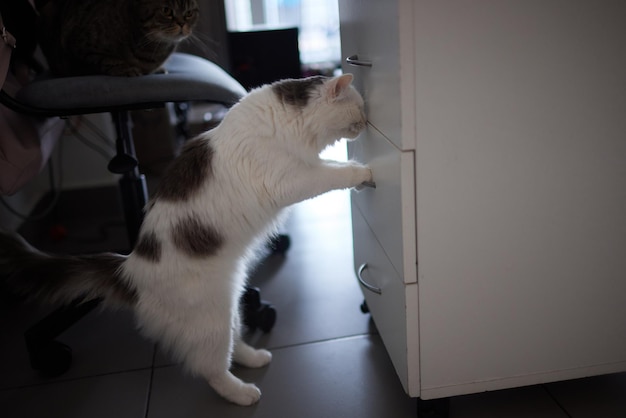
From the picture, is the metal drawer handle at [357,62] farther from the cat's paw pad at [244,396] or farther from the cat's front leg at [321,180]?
the cat's paw pad at [244,396]

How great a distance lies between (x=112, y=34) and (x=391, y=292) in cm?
103

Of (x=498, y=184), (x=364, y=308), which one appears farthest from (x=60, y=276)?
(x=498, y=184)

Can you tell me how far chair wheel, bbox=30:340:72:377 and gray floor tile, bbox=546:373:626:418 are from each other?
1.17 m

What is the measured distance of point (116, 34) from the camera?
1.47 m

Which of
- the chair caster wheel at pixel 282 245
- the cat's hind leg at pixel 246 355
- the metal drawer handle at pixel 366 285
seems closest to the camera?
the metal drawer handle at pixel 366 285

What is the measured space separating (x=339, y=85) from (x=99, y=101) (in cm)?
62

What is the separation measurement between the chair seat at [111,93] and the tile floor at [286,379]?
646mm

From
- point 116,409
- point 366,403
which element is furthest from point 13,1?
point 366,403

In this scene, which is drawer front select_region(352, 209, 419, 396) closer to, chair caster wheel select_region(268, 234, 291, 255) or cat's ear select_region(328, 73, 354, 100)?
cat's ear select_region(328, 73, 354, 100)

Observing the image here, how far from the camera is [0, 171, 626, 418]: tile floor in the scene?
3.80ft

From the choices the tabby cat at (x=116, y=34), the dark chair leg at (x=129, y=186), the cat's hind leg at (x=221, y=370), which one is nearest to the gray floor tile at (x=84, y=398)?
the cat's hind leg at (x=221, y=370)

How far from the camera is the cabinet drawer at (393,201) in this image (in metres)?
0.90

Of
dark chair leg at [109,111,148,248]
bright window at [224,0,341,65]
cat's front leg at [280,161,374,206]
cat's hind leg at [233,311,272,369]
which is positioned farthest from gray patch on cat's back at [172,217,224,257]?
bright window at [224,0,341,65]

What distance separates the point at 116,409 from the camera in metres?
1.25
